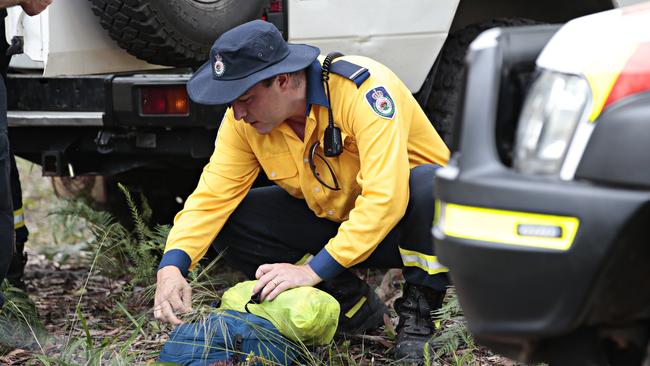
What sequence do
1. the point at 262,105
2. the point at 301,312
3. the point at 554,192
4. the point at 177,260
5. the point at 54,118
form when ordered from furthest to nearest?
1. the point at 54,118
2. the point at 177,260
3. the point at 262,105
4. the point at 301,312
5. the point at 554,192

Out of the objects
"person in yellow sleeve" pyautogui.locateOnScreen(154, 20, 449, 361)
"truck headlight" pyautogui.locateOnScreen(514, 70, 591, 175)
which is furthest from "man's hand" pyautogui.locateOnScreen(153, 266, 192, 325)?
"truck headlight" pyautogui.locateOnScreen(514, 70, 591, 175)

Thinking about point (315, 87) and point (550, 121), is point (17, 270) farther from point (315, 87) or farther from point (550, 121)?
point (550, 121)

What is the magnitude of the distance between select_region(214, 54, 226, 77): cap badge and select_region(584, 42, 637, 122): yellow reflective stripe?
135 cm

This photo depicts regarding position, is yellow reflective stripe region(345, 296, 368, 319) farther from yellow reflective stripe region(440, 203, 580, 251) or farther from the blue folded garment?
yellow reflective stripe region(440, 203, 580, 251)

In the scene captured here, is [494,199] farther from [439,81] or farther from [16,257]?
[16,257]

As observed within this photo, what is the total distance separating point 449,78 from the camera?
3.87 m

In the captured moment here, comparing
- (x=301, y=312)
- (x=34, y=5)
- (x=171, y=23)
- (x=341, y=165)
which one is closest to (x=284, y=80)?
(x=341, y=165)

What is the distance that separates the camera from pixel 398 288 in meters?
4.06

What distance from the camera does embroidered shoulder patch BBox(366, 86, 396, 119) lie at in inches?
114

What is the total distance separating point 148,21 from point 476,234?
1789 millimetres

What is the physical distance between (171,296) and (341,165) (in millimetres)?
652

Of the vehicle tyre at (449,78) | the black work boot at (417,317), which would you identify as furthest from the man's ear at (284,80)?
the vehicle tyre at (449,78)

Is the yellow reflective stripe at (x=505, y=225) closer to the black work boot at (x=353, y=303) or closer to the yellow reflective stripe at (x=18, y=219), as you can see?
the black work boot at (x=353, y=303)

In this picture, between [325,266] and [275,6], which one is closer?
[325,266]
